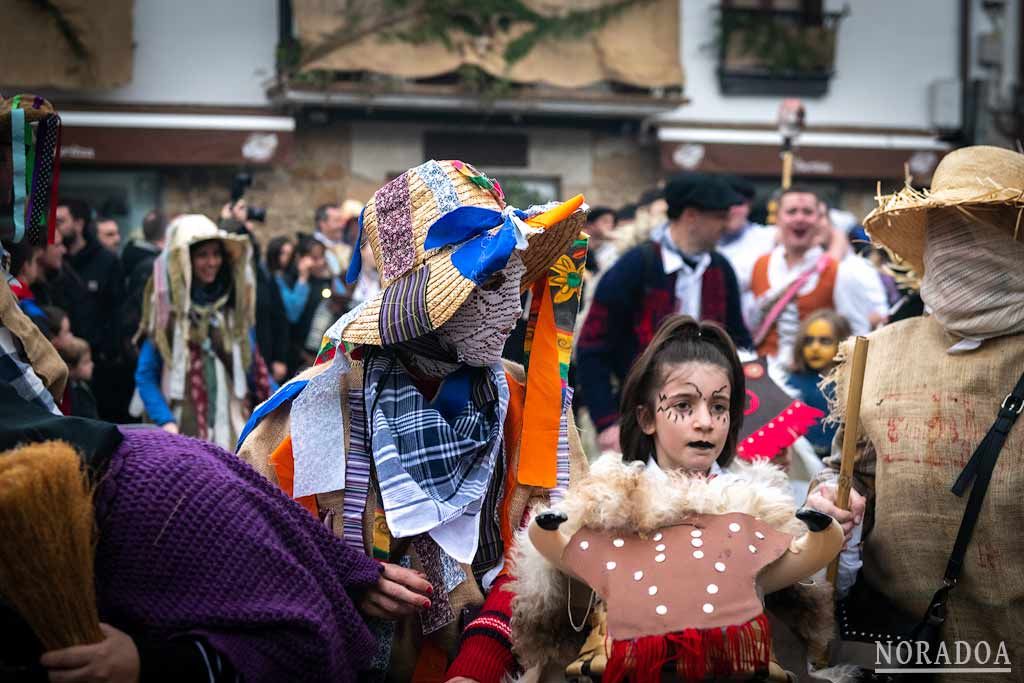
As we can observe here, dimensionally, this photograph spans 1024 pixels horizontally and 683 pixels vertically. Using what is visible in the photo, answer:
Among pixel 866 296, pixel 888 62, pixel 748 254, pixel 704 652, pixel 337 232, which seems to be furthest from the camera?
pixel 888 62

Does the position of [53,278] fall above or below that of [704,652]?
above

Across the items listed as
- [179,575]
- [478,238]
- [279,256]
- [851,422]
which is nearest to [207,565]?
[179,575]

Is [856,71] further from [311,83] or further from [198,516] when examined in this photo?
[198,516]

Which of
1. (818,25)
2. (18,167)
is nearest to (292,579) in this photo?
(18,167)

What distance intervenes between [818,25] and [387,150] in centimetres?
646

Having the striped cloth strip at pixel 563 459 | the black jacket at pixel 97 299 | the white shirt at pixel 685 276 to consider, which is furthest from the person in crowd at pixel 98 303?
the striped cloth strip at pixel 563 459

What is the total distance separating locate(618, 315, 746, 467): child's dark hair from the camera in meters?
3.41

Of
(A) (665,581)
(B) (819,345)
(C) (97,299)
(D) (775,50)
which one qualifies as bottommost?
(A) (665,581)

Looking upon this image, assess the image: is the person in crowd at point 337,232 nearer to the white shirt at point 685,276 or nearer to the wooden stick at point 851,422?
the white shirt at point 685,276

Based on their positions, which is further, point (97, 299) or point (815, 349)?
point (97, 299)

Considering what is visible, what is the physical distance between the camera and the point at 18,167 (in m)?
2.84

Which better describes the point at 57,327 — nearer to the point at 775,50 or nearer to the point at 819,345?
the point at 819,345

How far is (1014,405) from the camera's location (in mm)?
3182

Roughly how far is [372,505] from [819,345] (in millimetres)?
3573
